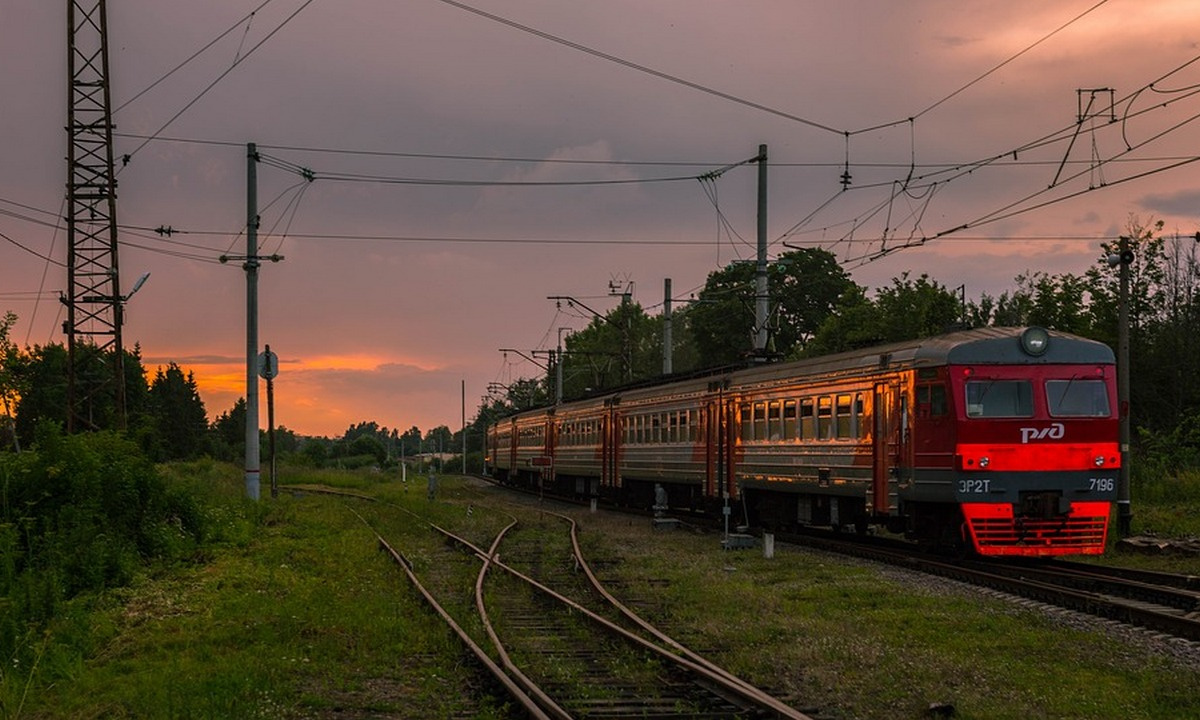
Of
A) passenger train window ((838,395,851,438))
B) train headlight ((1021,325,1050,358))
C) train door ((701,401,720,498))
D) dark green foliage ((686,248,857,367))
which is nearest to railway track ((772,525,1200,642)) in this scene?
passenger train window ((838,395,851,438))

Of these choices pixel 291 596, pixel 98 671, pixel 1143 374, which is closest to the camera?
pixel 98 671

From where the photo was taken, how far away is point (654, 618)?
14297mm

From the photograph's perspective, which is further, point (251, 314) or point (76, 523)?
point (251, 314)

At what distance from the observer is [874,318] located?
6203 centimetres

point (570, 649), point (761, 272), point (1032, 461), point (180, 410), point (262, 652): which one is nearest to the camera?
point (262, 652)

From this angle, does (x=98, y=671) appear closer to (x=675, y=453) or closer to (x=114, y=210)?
(x=675, y=453)

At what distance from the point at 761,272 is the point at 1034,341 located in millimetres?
12773

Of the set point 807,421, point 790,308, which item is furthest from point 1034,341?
point 790,308

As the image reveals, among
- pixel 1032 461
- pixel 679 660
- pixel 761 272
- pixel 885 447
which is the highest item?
pixel 761 272

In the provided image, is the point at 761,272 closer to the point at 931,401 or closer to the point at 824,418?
the point at 824,418

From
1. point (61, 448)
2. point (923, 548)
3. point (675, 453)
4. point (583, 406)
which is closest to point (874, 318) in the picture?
point (583, 406)

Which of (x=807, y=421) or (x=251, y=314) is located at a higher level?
(x=251, y=314)

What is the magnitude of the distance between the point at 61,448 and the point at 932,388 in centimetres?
1310

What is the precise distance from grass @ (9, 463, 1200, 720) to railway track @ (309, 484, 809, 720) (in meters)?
0.40
